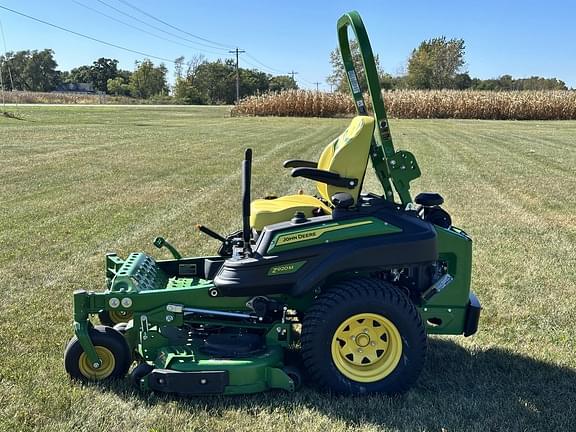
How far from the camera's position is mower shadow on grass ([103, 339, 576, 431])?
10.3 ft

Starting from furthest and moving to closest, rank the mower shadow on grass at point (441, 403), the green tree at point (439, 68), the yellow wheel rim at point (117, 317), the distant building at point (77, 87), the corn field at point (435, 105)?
the distant building at point (77, 87) → the green tree at point (439, 68) → the corn field at point (435, 105) → the yellow wheel rim at point (117, 317) → the mower shadow on grass at point (441, 403)

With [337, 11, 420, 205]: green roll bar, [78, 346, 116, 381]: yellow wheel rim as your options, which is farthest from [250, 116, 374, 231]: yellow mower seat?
[78, 346, 116, 381]: yellow wheel rim

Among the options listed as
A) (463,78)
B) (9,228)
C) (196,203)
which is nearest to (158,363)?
(9,228)

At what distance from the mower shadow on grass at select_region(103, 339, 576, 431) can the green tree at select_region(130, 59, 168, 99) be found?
88356mm

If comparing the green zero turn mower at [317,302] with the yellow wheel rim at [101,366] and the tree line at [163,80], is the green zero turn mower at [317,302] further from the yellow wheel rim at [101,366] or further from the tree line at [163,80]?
the tree line at [163,80]

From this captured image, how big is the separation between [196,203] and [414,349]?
5956 mm

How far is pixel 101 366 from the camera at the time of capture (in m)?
3.42

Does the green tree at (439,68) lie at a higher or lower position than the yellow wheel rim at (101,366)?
higher

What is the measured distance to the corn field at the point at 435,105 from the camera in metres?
35.4

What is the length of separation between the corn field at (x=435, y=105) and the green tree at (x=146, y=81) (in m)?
55.9

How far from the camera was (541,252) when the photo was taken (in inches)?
254

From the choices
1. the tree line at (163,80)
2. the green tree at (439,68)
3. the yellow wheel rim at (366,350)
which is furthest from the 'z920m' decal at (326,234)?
the tree line at (163,80)

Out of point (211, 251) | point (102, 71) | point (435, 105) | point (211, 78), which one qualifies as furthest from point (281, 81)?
point (211, 251)

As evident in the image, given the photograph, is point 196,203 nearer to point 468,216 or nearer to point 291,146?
point 468,216
